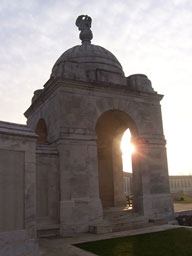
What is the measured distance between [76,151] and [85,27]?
11.7 m

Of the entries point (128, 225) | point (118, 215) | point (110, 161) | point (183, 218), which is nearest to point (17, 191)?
point (128, 225)

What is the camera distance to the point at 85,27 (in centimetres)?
2234

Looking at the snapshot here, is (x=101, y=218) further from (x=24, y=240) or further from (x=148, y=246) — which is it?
(x=24, y=240)

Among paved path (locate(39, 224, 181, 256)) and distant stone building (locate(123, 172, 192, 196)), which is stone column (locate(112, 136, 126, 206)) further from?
distant stone building (locate(123, 172, 192, 196))

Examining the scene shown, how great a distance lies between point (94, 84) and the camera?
54.0 feet

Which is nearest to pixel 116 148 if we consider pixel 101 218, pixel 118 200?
pixel 118 200

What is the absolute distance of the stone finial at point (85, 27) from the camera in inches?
868

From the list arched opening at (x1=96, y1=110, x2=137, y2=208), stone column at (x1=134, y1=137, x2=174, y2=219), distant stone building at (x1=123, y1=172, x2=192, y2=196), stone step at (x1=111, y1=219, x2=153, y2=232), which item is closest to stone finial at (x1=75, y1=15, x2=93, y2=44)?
arched opening at (x1=96, y1=110, x2=137, y2=208)

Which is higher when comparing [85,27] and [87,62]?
[85,27]

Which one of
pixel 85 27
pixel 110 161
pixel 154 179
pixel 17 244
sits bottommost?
pixel 17 244

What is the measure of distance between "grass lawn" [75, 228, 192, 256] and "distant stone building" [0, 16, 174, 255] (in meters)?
2.26

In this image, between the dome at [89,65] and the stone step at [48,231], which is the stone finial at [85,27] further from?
the stone step at [48,231]

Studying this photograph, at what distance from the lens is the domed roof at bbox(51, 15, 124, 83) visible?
648 inches

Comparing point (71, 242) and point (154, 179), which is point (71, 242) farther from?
point (154, 179)
